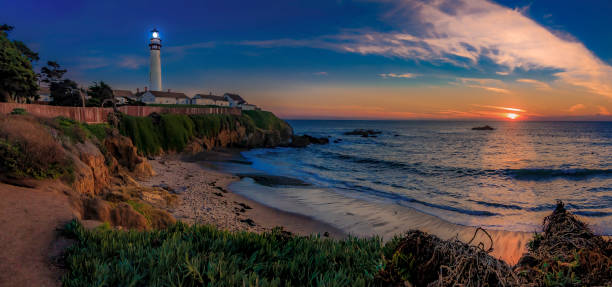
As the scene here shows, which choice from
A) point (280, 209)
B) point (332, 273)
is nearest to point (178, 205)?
point (280, 209)

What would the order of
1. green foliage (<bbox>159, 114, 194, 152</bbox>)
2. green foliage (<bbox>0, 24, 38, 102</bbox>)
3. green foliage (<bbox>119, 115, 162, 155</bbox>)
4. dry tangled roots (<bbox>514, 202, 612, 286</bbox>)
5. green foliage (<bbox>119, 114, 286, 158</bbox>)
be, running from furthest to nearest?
green foliage (<bbox>159, 114, 194, 152</bbox>), green foliage (<bbox>119, 114, 286, 158</bbox>), green foliage (<bbox>119, 115, 162, 155</bbox>), green foliage (<bbox>0, 24, 38, 102</bbox>), dry tangled roots (<bbox>514, 202, 612, 286</bbox>)

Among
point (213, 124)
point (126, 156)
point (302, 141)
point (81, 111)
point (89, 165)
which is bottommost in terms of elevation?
point (302, 141)

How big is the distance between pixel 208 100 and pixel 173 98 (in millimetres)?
11161

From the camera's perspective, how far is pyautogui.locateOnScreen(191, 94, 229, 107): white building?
8300 centimetres

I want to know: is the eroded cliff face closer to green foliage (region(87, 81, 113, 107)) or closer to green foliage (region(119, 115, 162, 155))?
green foliage (region(119, 115, 162, 155))

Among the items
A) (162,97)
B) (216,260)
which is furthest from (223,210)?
(162,97)

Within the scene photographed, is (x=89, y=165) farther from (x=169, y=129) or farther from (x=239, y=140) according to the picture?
(x=239, y=140)

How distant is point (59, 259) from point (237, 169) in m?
20.3

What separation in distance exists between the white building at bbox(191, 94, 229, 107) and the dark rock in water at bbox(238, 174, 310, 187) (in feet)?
227

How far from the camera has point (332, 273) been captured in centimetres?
322

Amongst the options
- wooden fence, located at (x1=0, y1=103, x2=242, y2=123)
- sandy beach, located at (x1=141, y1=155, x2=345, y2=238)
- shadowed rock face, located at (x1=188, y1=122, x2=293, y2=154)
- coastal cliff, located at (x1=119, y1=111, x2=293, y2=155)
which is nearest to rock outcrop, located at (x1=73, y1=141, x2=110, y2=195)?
sandy beach, located at (x1=141, y1=155, x2=345, y2=238)

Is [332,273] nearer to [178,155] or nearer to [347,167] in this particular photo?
[347,167]

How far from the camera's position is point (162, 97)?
7219 centimetres

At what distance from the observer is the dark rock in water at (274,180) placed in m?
19.7
